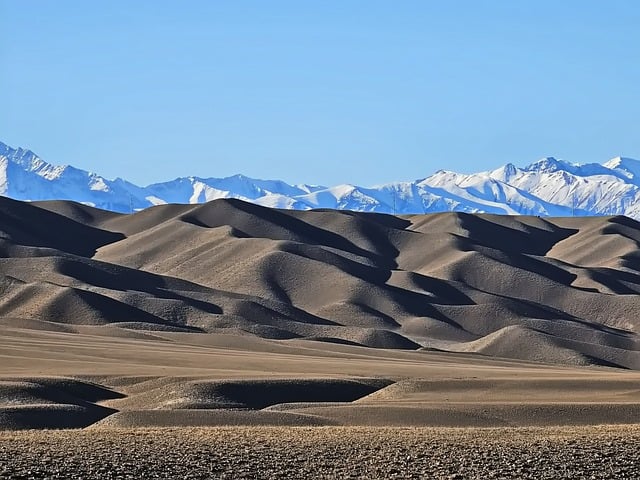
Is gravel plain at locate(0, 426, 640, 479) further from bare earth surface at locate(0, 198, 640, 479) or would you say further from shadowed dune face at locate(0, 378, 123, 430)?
shadowed dune face at locate(0, 378, 123, 430)

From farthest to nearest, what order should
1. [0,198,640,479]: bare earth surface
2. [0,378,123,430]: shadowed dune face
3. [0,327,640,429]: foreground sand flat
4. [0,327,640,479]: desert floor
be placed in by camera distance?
[0,327,640,429]: foreground sand flat, [0,378,123,430]: shadowed dune face, [0,198,640,479]: bare earth surface, [0,327,640,479]: desert floor

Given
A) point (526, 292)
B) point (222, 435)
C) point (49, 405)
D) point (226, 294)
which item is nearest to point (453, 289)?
point (526, 292)

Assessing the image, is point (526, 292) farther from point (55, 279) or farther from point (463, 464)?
point (463, 464)

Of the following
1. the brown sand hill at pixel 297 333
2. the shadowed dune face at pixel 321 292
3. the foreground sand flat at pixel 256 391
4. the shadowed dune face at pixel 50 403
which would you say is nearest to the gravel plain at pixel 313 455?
the shadowed dune face at pixel 50 403

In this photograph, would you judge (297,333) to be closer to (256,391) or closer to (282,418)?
(256,391)

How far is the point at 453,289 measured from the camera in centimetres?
16325

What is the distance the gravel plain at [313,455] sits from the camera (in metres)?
27.9

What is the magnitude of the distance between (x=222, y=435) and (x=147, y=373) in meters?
30.5

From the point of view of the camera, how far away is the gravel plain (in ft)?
91.7

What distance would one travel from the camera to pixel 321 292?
15488 centimetres

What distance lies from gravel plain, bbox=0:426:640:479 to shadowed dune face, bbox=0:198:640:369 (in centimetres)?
7404

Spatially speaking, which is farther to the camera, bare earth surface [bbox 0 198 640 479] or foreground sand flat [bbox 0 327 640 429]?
foreground sand flat [bbox 0 327 640 429]

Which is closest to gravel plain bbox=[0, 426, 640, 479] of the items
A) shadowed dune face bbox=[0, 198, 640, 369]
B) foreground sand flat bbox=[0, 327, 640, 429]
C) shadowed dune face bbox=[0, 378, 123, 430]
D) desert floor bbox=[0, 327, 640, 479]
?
desert floor bbox=[0, 327, 640, 479]

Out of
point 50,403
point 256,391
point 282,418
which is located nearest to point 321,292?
point 256,391
